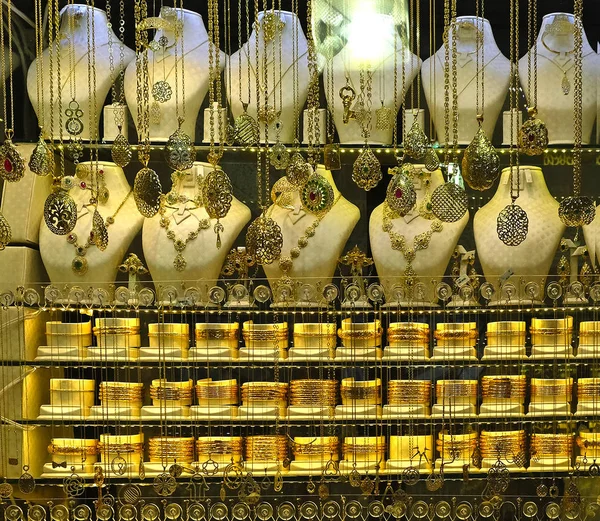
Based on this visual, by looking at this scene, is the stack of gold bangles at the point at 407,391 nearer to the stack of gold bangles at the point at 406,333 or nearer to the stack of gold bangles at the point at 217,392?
the stack of gold bangles at the point at 406,333

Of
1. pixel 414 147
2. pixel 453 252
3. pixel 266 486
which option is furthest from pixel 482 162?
pixel 266 486

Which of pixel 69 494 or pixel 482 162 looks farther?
pixel 69 494

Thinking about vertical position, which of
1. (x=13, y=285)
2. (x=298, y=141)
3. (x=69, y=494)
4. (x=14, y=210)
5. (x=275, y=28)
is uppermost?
(x=275, y=28)

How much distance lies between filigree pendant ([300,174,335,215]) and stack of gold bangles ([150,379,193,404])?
2.80ft

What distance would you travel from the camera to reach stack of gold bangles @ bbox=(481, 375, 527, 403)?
3.75 metres

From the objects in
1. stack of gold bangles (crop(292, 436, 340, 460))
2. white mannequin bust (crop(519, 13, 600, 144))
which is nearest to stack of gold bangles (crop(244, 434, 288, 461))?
stack of gold bangles (crop(292, 436, 340, 460))

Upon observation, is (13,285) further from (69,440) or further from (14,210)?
(69,440)

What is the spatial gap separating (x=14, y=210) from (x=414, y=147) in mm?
1564

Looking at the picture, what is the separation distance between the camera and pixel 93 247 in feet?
12.7

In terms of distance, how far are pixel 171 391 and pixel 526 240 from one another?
4.72ft

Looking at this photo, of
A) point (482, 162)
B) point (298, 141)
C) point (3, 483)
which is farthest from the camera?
point (298, 141)

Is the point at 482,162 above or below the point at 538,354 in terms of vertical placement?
above

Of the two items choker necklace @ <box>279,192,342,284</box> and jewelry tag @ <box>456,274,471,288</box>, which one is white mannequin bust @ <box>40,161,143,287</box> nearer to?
choker necklace @ <box>279,192,342,284</box>

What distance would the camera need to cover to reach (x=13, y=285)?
3832 millimetres
